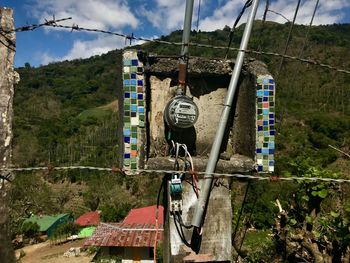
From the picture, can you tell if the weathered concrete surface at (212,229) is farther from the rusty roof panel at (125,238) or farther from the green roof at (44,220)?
the green roof at (44,220)

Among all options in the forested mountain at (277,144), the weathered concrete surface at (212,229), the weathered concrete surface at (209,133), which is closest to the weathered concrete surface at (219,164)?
the weathered concrete surface at (209,133)

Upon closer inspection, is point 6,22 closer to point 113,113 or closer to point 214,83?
point 214,83

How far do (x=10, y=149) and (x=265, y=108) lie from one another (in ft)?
6.50

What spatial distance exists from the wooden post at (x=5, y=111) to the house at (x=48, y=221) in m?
25.6

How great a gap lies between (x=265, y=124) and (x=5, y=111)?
1996 millimetres

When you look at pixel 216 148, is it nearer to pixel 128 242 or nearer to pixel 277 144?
pixel 128 242

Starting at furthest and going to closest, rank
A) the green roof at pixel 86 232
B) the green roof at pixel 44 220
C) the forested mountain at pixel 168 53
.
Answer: the forested mountain at pixel 168 53 → the green roof at pixel 44 220 → the green roof at pixel 86 232

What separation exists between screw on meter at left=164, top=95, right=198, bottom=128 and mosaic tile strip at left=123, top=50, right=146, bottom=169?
225 millimetres

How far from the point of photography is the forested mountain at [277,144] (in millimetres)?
4477

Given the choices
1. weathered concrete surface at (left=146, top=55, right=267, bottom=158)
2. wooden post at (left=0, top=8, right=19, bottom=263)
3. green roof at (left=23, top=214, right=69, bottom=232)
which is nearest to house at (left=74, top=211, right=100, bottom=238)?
green roof at (left=23, top=214, right=69, bottom=232)

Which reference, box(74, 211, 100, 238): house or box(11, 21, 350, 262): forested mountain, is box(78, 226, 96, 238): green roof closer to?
box(74, 211, 100, 238): house

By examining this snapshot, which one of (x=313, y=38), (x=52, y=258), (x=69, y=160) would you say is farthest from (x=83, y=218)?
(x=313, y=38)

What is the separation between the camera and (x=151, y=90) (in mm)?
3270

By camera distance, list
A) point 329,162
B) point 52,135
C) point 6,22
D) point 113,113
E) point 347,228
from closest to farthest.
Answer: point 6,22
point 347,228
point 329,162
point 52,135
point 113,113
